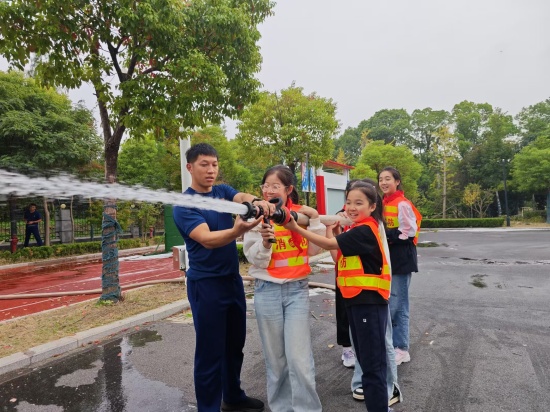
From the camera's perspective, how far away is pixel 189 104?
20.9 ft

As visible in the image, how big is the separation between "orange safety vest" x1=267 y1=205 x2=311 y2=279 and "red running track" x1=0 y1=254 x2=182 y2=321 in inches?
233

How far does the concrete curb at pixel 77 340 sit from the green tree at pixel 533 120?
50849mm

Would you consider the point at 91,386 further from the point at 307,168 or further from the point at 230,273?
the point at 307,168

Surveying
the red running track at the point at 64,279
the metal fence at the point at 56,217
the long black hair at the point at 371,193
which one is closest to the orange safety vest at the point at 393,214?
the long black hair at the point at 371,193

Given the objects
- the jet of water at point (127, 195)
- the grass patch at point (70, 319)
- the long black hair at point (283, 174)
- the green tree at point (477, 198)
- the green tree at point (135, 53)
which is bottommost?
the grass patch at point (70, 319)

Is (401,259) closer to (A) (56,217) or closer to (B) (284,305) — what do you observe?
(B) (284,305)

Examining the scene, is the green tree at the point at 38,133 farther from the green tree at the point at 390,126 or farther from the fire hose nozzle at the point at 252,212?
the green tree at the point at 390,126

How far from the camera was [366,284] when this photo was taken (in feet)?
9.04

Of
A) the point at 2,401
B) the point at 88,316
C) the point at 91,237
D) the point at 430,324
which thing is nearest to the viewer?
the point at 2,401

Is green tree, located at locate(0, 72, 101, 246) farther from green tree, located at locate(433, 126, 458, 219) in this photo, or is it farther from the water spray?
green tree, located at locate(433, 126, 458, 219)

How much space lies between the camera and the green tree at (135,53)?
5676mm

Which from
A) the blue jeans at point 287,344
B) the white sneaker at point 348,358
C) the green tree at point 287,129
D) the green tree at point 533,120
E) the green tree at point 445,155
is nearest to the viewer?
the blue jeans at point 287,344

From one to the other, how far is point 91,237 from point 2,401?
56.6ft

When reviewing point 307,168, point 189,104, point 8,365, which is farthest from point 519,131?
point 8,365
